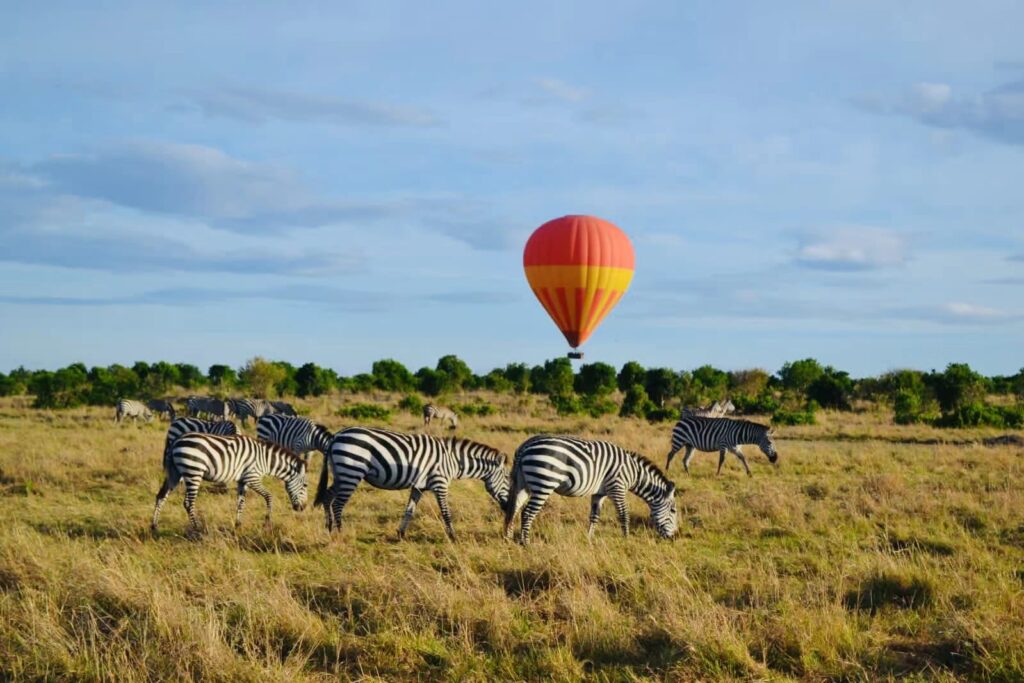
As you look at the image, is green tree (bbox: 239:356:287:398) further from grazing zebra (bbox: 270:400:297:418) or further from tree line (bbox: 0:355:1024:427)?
grazing zebra (bbox: 270:400:297:418)

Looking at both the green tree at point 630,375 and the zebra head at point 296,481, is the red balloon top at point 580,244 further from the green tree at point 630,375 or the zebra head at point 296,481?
the green tree at point 630,375

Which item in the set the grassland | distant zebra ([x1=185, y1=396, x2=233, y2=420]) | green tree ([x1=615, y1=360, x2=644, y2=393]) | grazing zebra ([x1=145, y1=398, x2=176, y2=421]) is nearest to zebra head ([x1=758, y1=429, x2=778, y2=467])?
the grassland

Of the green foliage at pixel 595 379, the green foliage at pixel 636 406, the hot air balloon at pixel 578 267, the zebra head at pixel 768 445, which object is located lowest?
the zebra head at pixel 768 445

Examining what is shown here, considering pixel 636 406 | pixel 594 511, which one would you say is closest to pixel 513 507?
pixel 594 511

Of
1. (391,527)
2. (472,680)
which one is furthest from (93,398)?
(472,680)

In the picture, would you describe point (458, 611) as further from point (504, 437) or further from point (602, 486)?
point (504, 437)

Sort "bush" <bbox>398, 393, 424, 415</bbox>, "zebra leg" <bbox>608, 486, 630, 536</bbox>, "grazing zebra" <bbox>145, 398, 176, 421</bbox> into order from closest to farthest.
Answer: "zebra leg" <bbox>608, 486, 630, 536</bbox>, "grazing zebra" <bbox>145, 398, 176, 421</bbox>, "bush" <bbox>398, 393, 424, 415</bbox>

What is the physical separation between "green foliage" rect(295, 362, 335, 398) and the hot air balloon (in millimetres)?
37798

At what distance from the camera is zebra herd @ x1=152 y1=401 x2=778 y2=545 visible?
1259cm

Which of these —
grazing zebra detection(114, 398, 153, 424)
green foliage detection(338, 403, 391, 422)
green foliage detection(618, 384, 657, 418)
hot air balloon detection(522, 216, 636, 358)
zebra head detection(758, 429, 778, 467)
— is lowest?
grazing zebra detection(114, 398, 153, 424)

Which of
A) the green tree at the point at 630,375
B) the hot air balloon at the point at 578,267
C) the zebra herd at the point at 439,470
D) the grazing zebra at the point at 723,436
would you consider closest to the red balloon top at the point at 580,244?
the hot air balloon at the point at 578,267

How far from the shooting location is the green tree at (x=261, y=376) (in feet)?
193

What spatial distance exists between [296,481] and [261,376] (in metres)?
46.5

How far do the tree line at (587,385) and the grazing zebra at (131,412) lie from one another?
463 inches
